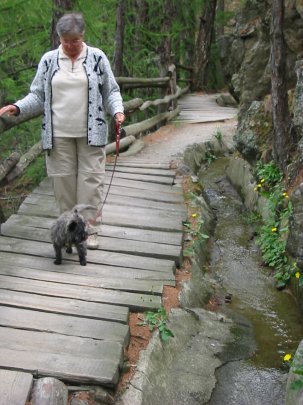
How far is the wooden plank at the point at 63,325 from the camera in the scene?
3496 millimetres

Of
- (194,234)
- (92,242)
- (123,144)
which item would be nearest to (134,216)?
(194,234)

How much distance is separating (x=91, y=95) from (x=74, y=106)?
0.18 m

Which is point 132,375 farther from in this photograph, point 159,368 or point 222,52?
point 222,52

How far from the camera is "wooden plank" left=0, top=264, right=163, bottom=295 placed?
4266 mm

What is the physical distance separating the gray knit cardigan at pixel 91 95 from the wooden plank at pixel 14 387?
2206mm

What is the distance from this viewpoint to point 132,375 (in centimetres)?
337

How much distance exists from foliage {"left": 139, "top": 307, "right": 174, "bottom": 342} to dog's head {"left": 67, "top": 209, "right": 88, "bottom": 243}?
906 mm

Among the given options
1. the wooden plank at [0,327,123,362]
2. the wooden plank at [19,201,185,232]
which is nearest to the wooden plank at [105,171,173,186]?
the wooden plank at [19,201,185,232]

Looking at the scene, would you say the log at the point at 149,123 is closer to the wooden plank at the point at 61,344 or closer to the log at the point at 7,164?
the log at the point at 7,164

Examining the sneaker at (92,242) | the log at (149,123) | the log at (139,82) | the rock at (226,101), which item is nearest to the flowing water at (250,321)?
the sneaker at (92,242)

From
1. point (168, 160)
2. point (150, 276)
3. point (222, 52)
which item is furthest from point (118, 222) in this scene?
point (222, 52)

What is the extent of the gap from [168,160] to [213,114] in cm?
724

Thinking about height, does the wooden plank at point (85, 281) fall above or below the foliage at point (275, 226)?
above

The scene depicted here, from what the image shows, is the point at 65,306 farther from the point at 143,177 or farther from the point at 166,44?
the point at 166,44
